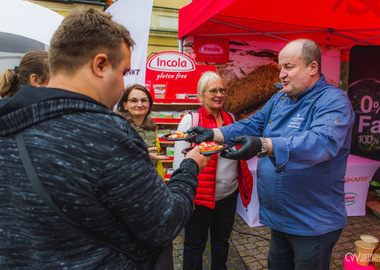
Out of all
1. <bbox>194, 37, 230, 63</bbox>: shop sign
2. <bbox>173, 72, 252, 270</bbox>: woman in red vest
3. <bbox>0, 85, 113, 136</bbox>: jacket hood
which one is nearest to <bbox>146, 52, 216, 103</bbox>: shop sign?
<bbox>194, 37, 230, 63</bbox>: shop sign

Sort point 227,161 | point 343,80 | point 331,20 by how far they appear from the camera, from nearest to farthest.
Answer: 1. point 227,161
2. point 331,20
3. point 343,80

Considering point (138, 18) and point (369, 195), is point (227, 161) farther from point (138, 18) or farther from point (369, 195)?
point (369, 195)

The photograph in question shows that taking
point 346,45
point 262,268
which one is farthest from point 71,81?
point 346,45

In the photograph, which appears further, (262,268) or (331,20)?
(331,20)

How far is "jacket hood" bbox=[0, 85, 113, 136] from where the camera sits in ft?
2.65

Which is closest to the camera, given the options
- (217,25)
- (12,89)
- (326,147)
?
(326,147)

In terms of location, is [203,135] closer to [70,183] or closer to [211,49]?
[70,183]

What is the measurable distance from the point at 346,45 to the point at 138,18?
4.04 m

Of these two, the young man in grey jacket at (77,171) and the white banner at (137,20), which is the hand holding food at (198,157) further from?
the white banner at (137,20)

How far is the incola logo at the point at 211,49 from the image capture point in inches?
182

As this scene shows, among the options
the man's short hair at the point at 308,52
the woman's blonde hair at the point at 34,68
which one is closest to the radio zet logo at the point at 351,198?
the man's short hair at the point at 308,52

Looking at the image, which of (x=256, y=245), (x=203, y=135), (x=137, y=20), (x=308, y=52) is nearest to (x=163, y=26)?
(x=137, y=20)

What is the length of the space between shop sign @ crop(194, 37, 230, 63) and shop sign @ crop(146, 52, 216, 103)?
0.15 metres

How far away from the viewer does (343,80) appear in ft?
17.8
